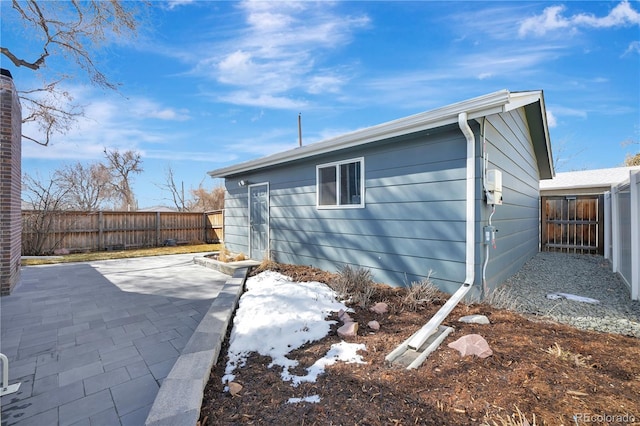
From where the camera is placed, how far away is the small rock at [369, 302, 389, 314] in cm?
352

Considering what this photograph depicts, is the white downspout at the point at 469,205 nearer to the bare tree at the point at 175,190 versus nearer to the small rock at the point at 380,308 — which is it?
the small rock at the point at 380,308

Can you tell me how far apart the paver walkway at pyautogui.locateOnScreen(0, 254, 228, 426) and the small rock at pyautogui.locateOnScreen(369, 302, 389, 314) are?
2190mm

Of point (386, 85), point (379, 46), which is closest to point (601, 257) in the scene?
point (386, 85)

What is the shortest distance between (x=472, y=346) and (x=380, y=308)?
4.22 feet

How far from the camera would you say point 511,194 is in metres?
5.42

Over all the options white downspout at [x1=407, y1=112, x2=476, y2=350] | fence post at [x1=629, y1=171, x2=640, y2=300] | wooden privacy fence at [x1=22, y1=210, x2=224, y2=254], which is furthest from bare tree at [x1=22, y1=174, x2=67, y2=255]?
fence post at [x1=629, y1=171, x2=640, y2=300]

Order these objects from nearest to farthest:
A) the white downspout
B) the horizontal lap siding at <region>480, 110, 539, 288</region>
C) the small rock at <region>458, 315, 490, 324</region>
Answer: the small rock at <region>458, 315, 490, 324</region> → the white downspout → the horizontal lap siding at <region>480, 110, 539, 288</region>

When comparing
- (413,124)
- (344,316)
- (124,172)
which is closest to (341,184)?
(413,124)

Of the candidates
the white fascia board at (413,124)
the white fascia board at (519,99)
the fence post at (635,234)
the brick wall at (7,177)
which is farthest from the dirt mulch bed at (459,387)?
the brick wall at (7,177)

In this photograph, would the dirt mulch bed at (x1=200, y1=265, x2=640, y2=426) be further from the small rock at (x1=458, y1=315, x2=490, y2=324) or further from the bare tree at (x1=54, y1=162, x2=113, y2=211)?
the bare tree at (x1=54, y1=162, x2=113, y2=211)

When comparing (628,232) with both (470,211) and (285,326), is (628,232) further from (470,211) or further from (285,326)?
(285,326)

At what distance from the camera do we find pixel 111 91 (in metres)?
7.46

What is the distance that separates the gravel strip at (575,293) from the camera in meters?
3.37

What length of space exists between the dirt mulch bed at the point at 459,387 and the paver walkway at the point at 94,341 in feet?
2.13
